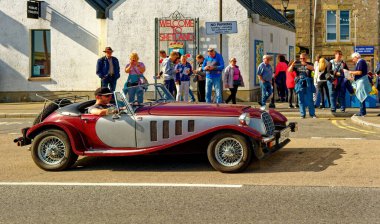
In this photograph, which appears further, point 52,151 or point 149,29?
point 149,29

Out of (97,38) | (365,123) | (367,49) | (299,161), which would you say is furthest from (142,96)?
(367,49)

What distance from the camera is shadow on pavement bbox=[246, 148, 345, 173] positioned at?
8.85 meters

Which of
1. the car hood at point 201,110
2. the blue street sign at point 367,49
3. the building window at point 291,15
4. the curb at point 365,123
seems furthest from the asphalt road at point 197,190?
the building window at point 291,15

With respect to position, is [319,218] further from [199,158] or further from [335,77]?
[335,77]

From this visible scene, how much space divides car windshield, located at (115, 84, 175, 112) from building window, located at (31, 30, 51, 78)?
51.5ft

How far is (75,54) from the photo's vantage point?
24656 millimetres

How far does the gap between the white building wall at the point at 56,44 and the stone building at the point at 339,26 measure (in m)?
19.1

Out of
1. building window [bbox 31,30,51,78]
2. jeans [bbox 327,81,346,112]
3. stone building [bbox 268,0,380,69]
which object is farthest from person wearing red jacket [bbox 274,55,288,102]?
stone building [bbox 268,0,380,69]

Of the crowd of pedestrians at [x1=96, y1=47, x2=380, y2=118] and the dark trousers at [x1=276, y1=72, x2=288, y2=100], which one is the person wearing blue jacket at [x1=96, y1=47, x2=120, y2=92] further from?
the dark trousers at [x1=276, y1=72, x2=288, y2=100]

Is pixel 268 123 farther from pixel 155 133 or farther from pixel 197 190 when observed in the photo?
pixel 197 190

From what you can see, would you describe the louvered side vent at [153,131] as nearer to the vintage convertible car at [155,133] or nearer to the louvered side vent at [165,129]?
the vintage convertible car at [155,133]

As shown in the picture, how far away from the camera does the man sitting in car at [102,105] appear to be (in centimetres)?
903

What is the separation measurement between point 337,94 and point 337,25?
22.3 m

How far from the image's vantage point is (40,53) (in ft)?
82.1
